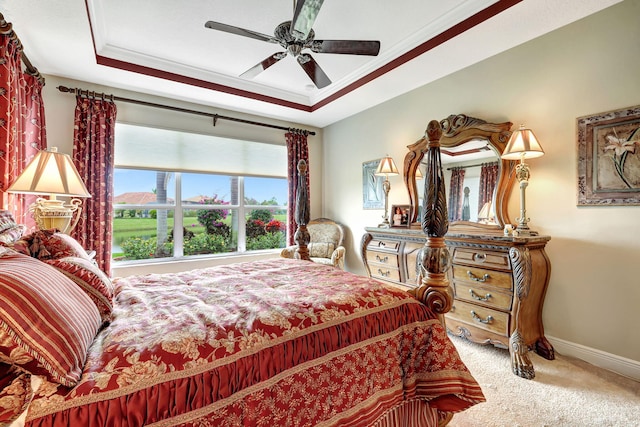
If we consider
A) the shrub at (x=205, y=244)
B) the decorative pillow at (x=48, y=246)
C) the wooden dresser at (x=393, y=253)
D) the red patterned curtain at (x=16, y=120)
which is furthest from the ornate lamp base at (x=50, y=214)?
the wooden dresser at (x=393, y=253)

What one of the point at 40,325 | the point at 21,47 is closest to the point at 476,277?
the point at 40,325

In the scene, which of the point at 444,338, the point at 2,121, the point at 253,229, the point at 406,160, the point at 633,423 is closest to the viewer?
the point at 444,338

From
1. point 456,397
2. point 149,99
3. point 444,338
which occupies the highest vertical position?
point 149,99

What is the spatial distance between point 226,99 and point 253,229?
1.91 meters

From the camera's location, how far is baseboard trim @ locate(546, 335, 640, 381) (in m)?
2.00

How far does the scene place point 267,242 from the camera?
459cm

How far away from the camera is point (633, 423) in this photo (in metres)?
1.59

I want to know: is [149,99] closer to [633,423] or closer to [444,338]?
[444,338]

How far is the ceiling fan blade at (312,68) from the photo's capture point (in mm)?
2275

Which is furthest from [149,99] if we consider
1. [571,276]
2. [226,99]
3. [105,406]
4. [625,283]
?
[625,283]

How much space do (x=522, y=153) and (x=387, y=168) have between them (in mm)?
1517

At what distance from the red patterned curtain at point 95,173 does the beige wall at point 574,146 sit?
396 cm

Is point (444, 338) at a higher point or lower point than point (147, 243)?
lower

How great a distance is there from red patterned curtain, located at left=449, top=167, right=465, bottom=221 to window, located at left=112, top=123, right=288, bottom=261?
262 cm
